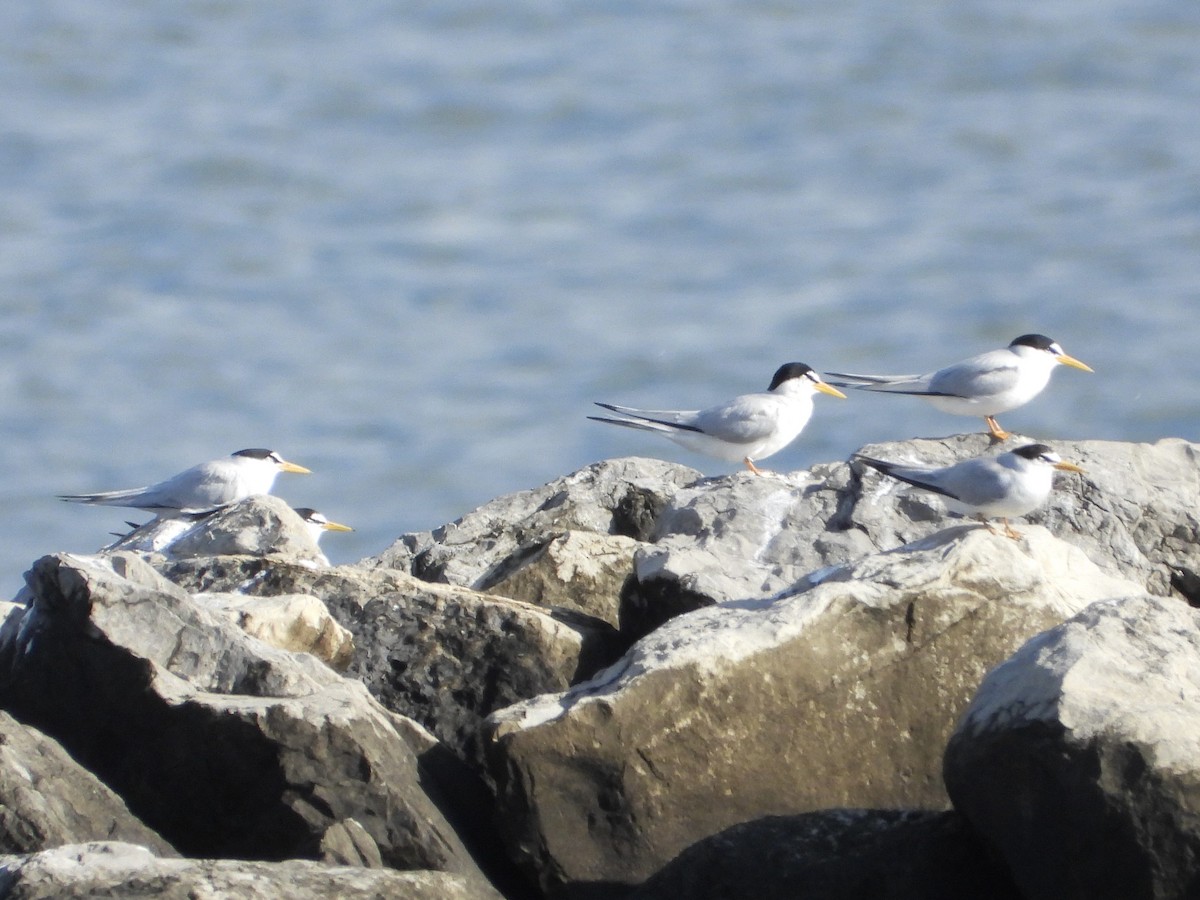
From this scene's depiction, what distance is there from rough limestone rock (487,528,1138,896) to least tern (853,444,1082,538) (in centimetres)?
137

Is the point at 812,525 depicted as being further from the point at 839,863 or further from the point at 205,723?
the point at 205,723

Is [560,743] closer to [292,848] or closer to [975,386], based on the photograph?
[292,848]

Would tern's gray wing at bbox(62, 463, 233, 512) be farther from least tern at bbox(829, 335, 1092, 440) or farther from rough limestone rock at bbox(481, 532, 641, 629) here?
rough limestone rock at bbox(481, 532, 641, 629)

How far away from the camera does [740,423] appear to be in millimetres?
10852

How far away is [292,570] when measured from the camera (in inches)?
291

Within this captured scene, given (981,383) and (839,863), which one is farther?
(981,383)

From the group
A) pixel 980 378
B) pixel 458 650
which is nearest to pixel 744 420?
pixel 980 378

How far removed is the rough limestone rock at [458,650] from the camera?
21.4ft

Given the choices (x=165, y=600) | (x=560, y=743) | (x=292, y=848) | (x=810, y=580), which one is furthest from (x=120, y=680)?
(x=810, y=580)

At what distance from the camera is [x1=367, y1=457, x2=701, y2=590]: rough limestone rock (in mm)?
8328

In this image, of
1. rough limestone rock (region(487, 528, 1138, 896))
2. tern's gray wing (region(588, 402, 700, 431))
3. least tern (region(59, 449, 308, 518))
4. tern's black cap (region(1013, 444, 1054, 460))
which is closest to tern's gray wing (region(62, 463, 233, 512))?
least tern (region(59, 449, 308, 518))

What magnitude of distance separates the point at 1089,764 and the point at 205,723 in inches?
96.9

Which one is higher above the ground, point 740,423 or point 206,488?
point 740,423

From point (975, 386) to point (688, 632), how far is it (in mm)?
4542
